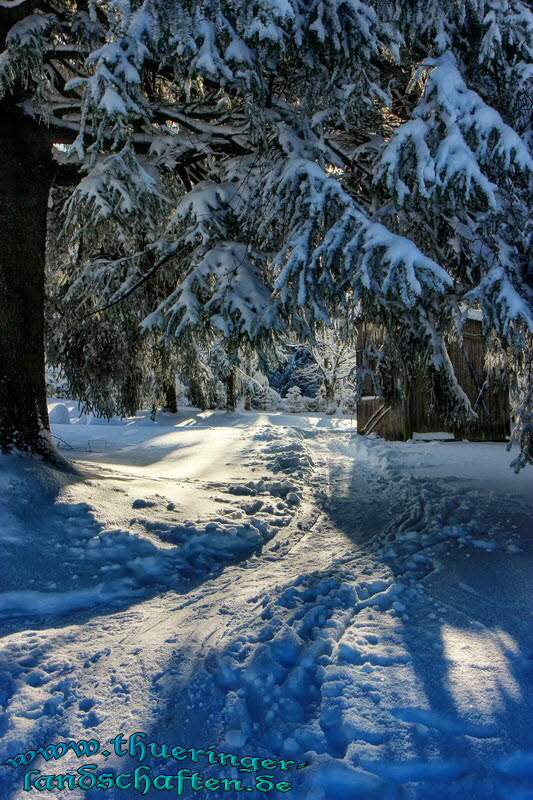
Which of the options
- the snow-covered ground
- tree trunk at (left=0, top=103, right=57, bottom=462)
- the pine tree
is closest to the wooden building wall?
the pine tree

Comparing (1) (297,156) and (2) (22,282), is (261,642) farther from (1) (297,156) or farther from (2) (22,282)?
(2) (22,282)

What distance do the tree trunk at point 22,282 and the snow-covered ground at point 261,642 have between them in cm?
65

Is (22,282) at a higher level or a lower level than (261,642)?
higher

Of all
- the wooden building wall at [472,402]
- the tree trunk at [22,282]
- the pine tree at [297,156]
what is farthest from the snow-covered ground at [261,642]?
the wooden building wall at [472,402]

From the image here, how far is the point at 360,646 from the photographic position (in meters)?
2.53

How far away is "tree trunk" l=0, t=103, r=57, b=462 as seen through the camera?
4.92 meters

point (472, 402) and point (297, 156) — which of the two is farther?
point (472, 402)

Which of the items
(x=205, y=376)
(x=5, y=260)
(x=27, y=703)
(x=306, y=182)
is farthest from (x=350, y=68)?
(x=205, y=376)

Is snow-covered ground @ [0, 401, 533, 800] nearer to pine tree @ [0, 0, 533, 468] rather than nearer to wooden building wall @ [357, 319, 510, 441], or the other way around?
pine tree @ [0, 0, 533, 468]

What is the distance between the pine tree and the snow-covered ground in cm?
165

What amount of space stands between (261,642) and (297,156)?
4010mm

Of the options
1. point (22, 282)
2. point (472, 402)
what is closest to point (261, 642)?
point (22, 282)

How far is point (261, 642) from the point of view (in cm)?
258

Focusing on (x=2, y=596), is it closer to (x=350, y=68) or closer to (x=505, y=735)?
(x=505, y=735)
